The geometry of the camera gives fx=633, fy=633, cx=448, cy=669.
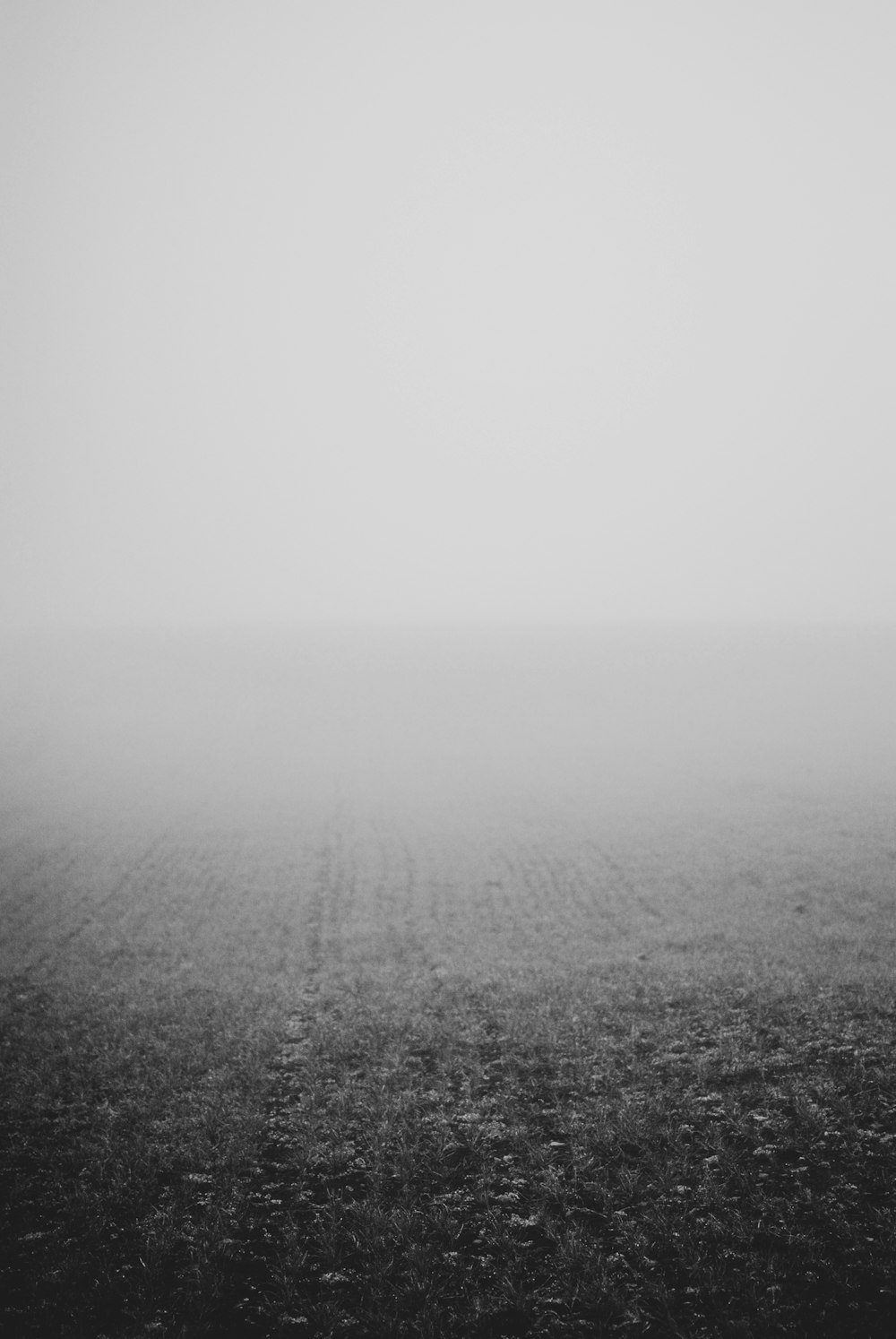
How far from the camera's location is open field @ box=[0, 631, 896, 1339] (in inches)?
312

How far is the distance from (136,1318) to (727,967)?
14.5m

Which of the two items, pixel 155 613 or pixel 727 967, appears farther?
pixel 155 613

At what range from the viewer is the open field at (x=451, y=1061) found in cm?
793

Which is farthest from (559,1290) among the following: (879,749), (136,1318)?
(879,749)

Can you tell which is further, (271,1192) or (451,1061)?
(451,1061)

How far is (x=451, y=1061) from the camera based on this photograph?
1271cm

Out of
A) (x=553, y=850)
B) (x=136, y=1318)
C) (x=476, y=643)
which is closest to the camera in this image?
(x=136, y=1318)

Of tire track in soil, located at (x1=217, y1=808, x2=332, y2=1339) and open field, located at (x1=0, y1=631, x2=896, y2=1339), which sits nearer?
tire track in soil, located at (x1=217, y1=808, x2=332, y2=1339)

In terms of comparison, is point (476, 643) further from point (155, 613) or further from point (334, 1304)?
point (155, 613)

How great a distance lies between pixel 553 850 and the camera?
99.9 ft

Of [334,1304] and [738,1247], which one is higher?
[738,1247]

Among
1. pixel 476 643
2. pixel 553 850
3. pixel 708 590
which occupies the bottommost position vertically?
pixel 553 850

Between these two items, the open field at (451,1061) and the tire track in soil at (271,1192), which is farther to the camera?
the open field at (451,1061)

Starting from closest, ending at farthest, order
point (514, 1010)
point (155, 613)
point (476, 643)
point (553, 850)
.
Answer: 1. point (514, 1010)
2. point (553, 850)
3. point (476, 643)
4. point (155, 613)
